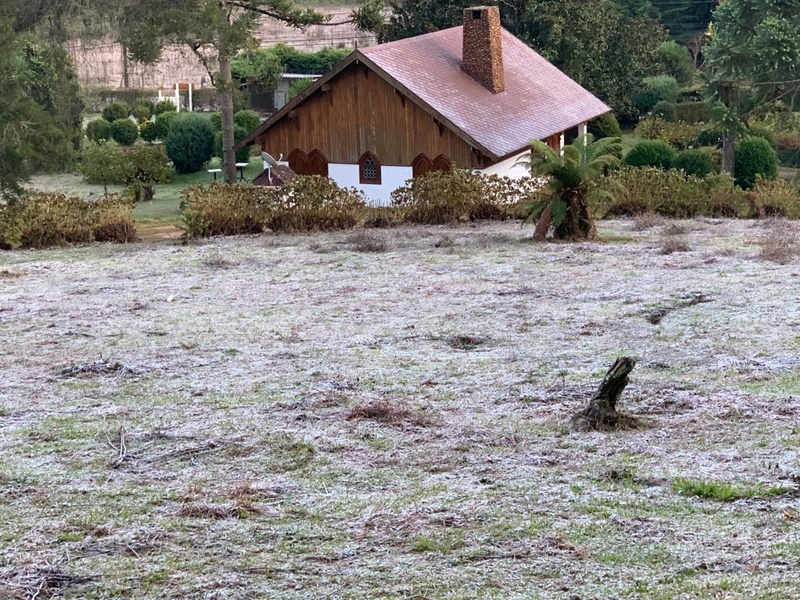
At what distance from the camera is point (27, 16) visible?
3597 centimetres

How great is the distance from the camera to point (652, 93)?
5538cm

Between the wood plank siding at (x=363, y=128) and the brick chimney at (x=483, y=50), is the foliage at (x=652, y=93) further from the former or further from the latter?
the wood plank siding at (x=363, y=128)

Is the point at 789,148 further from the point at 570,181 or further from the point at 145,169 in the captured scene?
the point at 570,181

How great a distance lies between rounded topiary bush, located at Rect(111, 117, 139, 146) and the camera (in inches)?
1997

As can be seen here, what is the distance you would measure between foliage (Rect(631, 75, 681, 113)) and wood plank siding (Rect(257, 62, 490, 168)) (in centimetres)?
2508

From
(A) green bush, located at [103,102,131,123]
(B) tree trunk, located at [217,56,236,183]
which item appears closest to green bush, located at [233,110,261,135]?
(A) green bush, located at [103,102,131,123]

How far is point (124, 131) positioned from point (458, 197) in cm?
3079

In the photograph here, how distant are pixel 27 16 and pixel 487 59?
49.9 ft

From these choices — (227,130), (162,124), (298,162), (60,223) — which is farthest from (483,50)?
(162,124)

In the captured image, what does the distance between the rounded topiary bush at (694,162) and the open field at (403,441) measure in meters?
24.0

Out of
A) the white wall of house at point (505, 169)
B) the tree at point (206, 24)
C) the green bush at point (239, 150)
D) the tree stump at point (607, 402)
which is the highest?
the tree at point (206, 24)

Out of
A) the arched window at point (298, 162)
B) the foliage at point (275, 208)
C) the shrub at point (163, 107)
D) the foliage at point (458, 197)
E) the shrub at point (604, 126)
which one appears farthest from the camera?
the shrub at point (163, 107)

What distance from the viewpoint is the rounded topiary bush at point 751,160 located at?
40.0 m

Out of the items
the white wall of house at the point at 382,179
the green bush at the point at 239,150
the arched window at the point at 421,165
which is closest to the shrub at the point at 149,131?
the green bush at the point at 239,150
